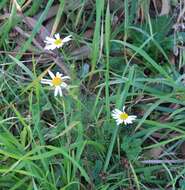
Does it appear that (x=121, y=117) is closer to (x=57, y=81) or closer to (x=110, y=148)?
(x=110, y=148)

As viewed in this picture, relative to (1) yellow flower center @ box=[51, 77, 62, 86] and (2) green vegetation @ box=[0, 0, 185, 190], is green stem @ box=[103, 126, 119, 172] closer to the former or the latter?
(2) green vegetation @ box=[0, 0, 185, 190]

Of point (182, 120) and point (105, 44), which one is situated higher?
point (105, 44)

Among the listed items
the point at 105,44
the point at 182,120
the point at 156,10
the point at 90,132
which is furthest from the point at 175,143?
the point at 156,10

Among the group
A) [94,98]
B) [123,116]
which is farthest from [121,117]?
[94,98]

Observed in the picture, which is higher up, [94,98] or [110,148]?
[94,98]

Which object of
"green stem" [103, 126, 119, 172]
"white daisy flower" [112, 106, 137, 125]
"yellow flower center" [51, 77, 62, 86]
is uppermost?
"yellow flower center" [51, 77, 62, 86]

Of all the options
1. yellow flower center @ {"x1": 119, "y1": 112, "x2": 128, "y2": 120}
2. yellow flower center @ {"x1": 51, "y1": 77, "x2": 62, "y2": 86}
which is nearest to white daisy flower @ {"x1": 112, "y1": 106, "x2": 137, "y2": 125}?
yellow flower center @ {"x1": 119, "y1": 112, "x2": 128, "y2": 120}

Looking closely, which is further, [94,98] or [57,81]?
[94,98]

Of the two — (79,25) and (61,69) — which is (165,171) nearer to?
(61,69)

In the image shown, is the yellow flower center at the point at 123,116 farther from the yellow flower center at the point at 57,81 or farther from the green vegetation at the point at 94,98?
the yellow flower center at the point at 57,81
